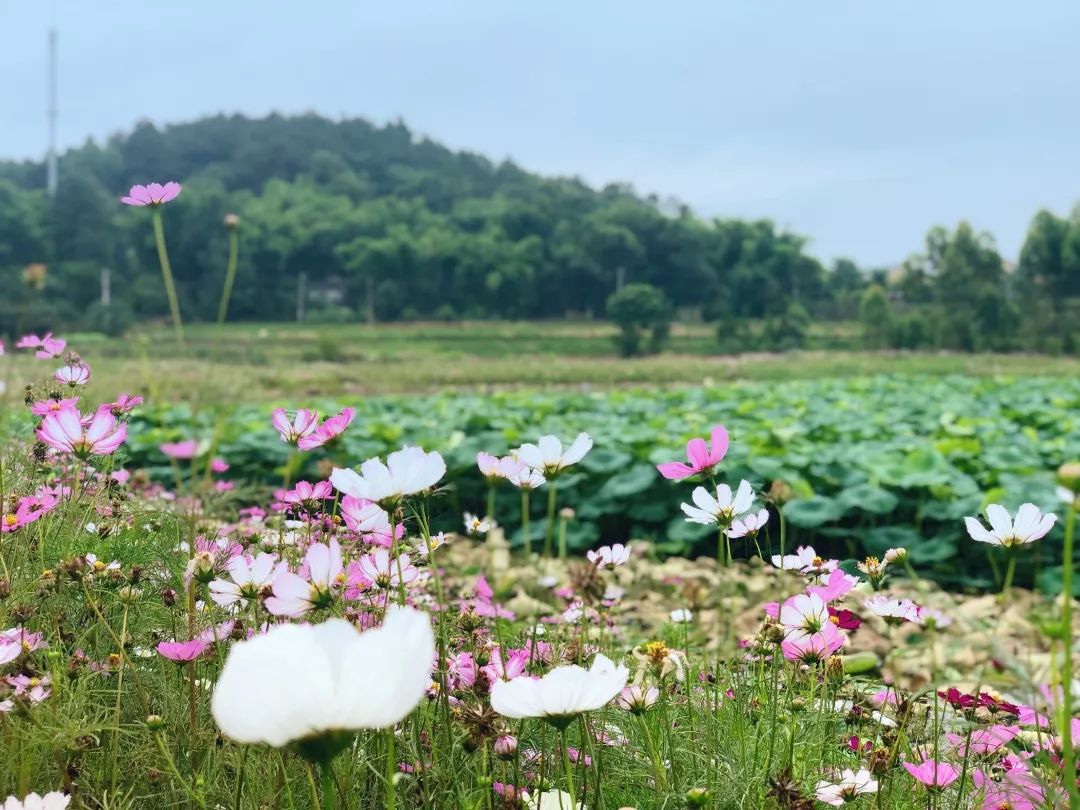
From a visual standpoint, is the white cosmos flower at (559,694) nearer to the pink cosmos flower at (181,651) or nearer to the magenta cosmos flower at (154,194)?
the pink cosmos flower at (181,651)

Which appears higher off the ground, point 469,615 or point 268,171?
point 268,171

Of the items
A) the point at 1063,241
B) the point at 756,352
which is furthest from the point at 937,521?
the point at 1063,241

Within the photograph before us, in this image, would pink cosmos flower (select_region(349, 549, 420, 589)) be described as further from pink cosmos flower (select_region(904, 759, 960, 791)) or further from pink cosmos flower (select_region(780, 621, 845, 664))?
pink cosmos flower (select_region(904, 759, 960, 791))

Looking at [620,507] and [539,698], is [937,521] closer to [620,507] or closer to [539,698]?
[620,507]

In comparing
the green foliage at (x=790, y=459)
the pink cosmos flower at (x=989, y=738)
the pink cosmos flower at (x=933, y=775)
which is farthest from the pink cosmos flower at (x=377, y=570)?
the green foliage at (x=790, y=459)

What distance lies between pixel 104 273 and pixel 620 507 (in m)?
41.9

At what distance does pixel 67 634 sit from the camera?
94 centimetres

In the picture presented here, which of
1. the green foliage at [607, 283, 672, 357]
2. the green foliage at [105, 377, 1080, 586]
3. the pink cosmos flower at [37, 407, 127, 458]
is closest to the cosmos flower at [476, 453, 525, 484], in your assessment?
the pink cosmos flower at [37, 407, 127, 458]

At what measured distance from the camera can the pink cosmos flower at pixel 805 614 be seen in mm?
810

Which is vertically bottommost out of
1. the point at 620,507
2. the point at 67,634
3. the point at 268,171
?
the point at 620,507

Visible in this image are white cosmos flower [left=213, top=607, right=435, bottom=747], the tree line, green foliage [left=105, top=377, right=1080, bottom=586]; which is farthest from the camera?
the tree line

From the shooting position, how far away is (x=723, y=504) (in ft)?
2.75

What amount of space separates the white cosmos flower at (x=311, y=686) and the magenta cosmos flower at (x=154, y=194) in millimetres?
603

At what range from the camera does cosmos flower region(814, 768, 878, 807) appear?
28.8 inches
